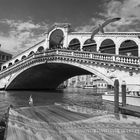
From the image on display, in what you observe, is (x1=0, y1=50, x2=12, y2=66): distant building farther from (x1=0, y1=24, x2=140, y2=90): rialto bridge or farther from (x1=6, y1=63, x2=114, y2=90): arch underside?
(x1=6, y1=63, x2=114, y2=90): arch underside

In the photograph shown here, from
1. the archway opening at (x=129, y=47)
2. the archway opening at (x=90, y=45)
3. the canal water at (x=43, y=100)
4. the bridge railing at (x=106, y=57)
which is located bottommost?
the canal water at (x=43, y=100)

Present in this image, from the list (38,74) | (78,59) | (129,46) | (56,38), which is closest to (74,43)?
(56,38)

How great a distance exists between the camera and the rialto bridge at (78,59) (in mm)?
11578

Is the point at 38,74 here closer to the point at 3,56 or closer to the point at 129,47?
the point at 129,47

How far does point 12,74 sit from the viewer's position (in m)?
20.7

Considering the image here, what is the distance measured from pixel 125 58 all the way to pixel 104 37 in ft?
23.8

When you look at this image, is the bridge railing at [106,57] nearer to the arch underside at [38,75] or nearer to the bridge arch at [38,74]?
the bridge arch at [38,74]

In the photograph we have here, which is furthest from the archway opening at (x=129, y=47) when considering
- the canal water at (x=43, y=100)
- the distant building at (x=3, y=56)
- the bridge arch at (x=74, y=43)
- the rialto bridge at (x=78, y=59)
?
the distant building at (x=3, y=56)

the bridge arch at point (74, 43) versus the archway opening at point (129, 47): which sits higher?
the bridge arch at point (74, 43)

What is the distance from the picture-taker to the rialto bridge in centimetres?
1158

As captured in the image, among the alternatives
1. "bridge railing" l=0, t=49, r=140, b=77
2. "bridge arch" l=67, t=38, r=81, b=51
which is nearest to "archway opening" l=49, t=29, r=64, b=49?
"bridge arch" l=67, t=38, r=81, b=51

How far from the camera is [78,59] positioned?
46.2 feet

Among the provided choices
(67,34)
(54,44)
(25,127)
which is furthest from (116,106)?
(54,44)

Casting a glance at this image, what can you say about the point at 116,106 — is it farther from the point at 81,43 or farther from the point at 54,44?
the point at 54,44
